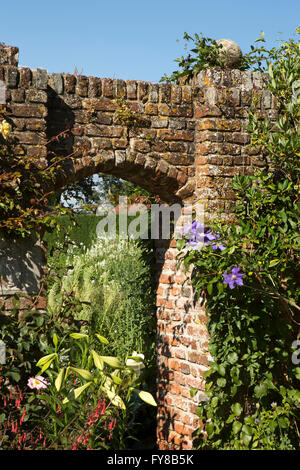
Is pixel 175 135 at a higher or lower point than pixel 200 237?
higher

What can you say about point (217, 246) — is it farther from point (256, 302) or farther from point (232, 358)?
point (232, 358)

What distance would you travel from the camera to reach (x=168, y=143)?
439cm

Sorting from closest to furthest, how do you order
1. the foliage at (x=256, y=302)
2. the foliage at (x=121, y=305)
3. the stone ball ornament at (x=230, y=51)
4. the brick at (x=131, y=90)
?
the foliage at (x=256, y=302) → the brick at (x=131, y=90) → the stone ball ornament at (x=230, y=51) → the foliage at (x=121, y=305)

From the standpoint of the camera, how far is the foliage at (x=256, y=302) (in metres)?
4.03

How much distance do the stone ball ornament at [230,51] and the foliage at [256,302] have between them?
33cm

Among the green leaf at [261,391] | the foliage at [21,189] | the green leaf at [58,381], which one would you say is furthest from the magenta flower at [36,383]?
the green leaf at [261,391]

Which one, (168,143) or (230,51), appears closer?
(168,143)

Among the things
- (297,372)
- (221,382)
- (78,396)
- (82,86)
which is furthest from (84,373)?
(82,86)

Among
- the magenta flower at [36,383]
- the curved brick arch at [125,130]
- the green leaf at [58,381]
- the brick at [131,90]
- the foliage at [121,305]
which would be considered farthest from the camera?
the foliage at [121,305]

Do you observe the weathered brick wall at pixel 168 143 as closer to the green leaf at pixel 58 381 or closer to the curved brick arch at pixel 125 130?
the curved brick arch at pixel 125 130

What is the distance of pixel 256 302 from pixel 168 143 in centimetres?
149

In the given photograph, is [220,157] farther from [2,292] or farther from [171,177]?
[2,292]

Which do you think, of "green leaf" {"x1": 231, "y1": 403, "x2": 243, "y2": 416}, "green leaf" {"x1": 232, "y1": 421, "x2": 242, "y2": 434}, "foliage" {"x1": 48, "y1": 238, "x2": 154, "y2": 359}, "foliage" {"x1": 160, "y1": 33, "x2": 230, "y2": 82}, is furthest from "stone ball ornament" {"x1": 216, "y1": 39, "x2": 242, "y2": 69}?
"green leaf" {"x1": 232, "y1": 421, "x2": 242, "y2": 434}
